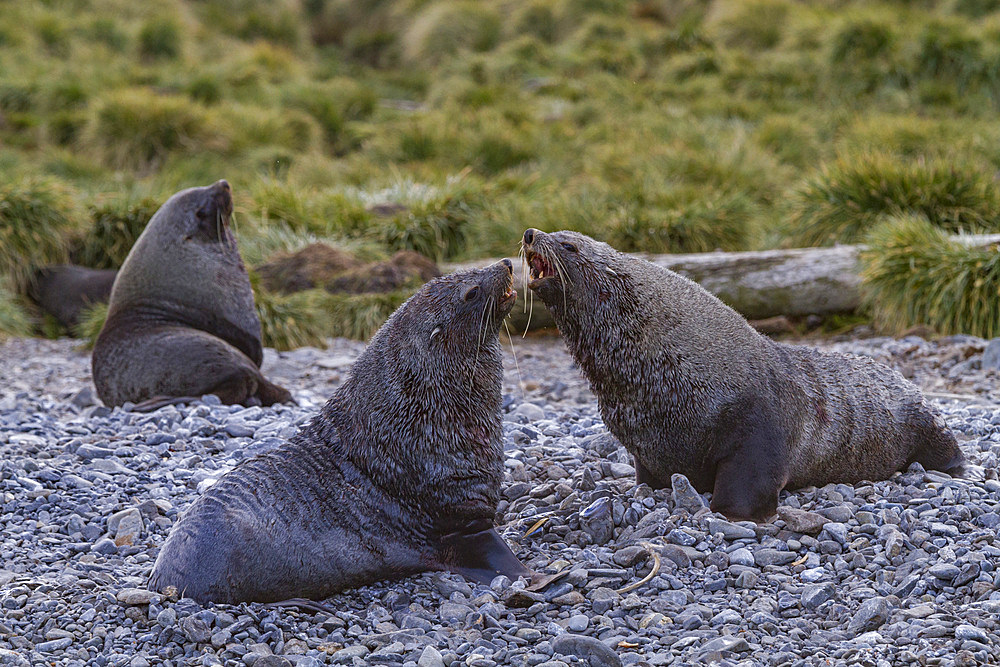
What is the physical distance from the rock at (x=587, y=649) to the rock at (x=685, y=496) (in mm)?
946

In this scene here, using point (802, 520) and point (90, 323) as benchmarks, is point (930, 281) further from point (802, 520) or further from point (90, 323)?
point (90, 323)

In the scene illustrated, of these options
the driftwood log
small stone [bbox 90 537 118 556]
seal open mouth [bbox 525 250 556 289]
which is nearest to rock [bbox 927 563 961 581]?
seal open mouth [bbox 525 250 556 289]

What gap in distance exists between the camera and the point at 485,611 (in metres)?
3.26

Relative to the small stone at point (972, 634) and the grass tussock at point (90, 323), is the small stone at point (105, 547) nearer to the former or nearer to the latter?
the small stone at point (972, 634)

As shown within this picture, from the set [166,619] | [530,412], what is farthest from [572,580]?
[530,412]

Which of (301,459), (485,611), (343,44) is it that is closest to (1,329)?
(301,459)

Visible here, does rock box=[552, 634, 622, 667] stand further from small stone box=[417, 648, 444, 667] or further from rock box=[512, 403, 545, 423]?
rock box=[512, 403, 545, 423]

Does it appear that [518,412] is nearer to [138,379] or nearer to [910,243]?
[138,379]

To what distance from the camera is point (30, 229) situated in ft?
33.4

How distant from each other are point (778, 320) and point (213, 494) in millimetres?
6184

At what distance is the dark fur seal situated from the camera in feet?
31.9

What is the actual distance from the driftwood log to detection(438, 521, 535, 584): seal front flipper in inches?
196

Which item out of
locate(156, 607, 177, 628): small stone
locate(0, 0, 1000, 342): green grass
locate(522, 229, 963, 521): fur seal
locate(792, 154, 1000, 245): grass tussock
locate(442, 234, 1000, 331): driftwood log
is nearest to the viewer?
locate(156, 607, 177, 628): small stone

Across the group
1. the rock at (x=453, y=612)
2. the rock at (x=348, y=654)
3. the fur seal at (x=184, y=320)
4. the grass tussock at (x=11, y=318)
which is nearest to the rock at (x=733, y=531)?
the rock at (x=453, y=612)
